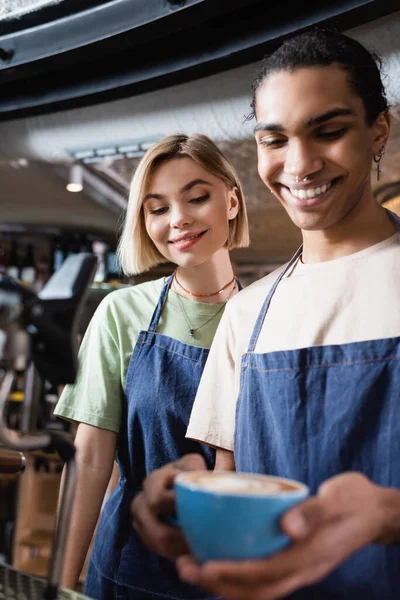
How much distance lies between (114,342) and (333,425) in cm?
88

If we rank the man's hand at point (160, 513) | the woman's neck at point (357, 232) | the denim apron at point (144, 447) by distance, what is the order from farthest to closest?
the denim apron at point (144, 447) → the woman's neck at point (357, 232) → the man's hand at point (160, 513)

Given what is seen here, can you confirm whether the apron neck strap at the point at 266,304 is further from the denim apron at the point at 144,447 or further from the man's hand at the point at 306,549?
the man's hand at the point at 306,549

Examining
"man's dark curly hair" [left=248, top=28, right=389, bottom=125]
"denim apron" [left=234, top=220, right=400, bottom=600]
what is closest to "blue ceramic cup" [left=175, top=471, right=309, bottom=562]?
"denim apron" [left=234, top=220, right=400, bottom=600]

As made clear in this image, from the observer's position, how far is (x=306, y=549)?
1.92 ft

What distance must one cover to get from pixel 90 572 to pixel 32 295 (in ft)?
3.88

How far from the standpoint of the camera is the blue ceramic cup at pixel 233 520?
57cm

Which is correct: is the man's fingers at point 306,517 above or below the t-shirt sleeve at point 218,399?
below

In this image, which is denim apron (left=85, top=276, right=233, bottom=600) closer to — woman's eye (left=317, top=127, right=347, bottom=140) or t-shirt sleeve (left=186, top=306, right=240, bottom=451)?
t-shirt sleeve (left=186, top=306, right=240, bottom=451)

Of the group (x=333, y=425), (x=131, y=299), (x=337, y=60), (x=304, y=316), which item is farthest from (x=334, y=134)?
(x=131, y=299)

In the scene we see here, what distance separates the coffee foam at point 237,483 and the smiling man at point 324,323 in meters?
0.40

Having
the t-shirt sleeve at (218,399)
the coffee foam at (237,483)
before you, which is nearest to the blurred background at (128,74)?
the t-shirt sleeve at (218,399)

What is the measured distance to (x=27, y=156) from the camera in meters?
3.62

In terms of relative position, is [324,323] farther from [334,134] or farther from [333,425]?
[334,134]

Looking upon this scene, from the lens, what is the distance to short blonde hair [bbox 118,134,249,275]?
5.76ft
